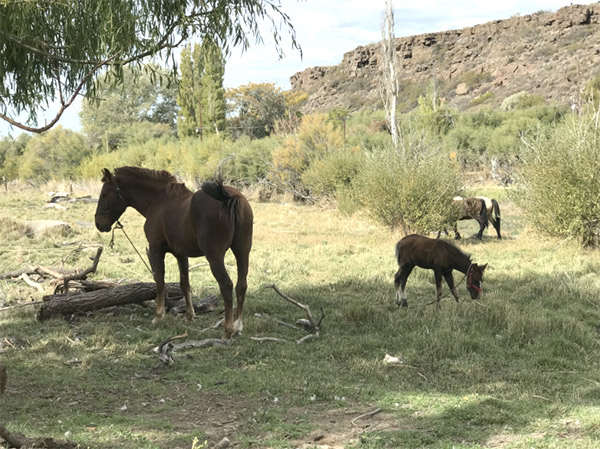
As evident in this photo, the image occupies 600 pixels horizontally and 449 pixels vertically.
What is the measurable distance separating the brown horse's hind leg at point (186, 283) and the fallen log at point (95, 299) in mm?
710

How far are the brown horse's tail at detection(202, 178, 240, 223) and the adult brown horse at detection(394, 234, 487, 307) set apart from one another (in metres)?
3.29

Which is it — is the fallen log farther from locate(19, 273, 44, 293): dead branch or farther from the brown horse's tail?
the brown horse's tail

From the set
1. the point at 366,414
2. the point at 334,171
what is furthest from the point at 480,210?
the point at 366,414

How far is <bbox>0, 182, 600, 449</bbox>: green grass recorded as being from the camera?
473 cm

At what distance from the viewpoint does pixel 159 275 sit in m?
Answer: 8.42

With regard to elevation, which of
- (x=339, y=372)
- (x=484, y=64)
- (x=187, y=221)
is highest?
(x=484, y=64)

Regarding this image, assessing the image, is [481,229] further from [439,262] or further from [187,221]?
[187,221]

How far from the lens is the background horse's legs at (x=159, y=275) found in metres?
8.34

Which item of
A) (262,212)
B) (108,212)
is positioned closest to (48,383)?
(108,212)

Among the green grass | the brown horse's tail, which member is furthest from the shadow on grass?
the brown horse's tail

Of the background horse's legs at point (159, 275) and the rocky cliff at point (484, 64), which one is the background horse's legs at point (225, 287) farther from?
the rocky cliff at point (484, 64)

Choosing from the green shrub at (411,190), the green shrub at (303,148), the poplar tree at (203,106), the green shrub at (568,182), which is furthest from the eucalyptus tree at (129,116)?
the green shrub at (568,182)

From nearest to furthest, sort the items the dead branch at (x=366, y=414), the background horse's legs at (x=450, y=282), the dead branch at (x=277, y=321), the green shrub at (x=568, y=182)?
the dead branch at (x=366, y=414) → the dead branch at (x=277, y=321) → the background horse's legs at (x=450, y=282) → the green shrub at (x=568, y=182)

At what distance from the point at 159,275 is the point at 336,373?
10.8 ft
